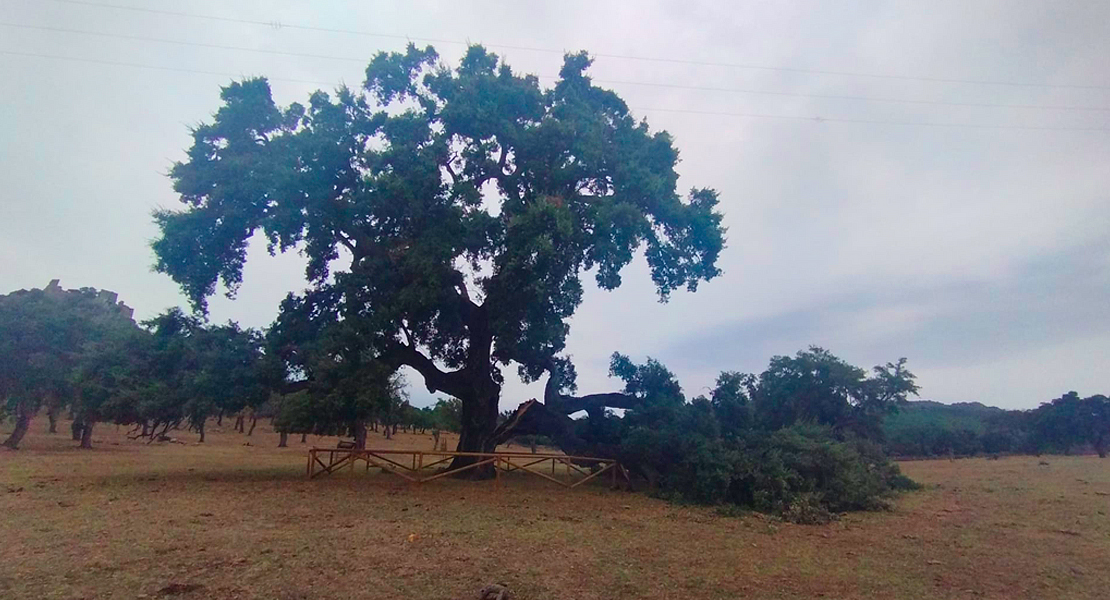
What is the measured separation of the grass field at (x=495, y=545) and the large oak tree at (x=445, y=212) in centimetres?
517

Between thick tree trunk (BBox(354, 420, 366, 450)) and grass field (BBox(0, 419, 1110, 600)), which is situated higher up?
thick tree trunk (BBox(354, 420, 366, 450))

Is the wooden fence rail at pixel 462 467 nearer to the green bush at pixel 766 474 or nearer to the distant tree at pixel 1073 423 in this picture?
the green bush at pixel 766 474

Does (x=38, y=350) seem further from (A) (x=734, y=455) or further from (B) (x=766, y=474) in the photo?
(B) (x=766, y=474)

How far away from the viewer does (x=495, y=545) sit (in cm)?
1054

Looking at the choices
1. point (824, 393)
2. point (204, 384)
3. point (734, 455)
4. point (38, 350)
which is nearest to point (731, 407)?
point (734, 455)

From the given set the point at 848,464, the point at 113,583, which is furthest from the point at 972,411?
the point at 113,583

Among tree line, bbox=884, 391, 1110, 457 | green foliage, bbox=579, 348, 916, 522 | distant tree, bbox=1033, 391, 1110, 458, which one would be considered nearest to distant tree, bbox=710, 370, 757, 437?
green foliage, bbox=579, 348, 916, 522

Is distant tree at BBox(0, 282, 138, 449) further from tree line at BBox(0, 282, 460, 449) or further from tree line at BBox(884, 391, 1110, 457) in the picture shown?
tree line at BBox(884, 391, 1110, 457)

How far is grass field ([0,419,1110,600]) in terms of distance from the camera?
8125 mm

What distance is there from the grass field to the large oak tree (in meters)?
5.17

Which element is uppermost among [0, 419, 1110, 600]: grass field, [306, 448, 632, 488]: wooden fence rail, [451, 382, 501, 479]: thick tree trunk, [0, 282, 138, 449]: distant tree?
[0, 282, 138, 449]: distant tree

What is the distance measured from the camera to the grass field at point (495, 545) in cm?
812

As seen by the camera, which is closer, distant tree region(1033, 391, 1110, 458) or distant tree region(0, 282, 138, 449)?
distant tree region(0, 282, 138, 449)

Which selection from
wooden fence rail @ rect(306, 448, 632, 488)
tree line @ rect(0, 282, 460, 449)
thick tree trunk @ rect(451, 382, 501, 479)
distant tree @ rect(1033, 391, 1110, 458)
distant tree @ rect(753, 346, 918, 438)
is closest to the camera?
tree line @ rect(0, 282, 460, 449)
